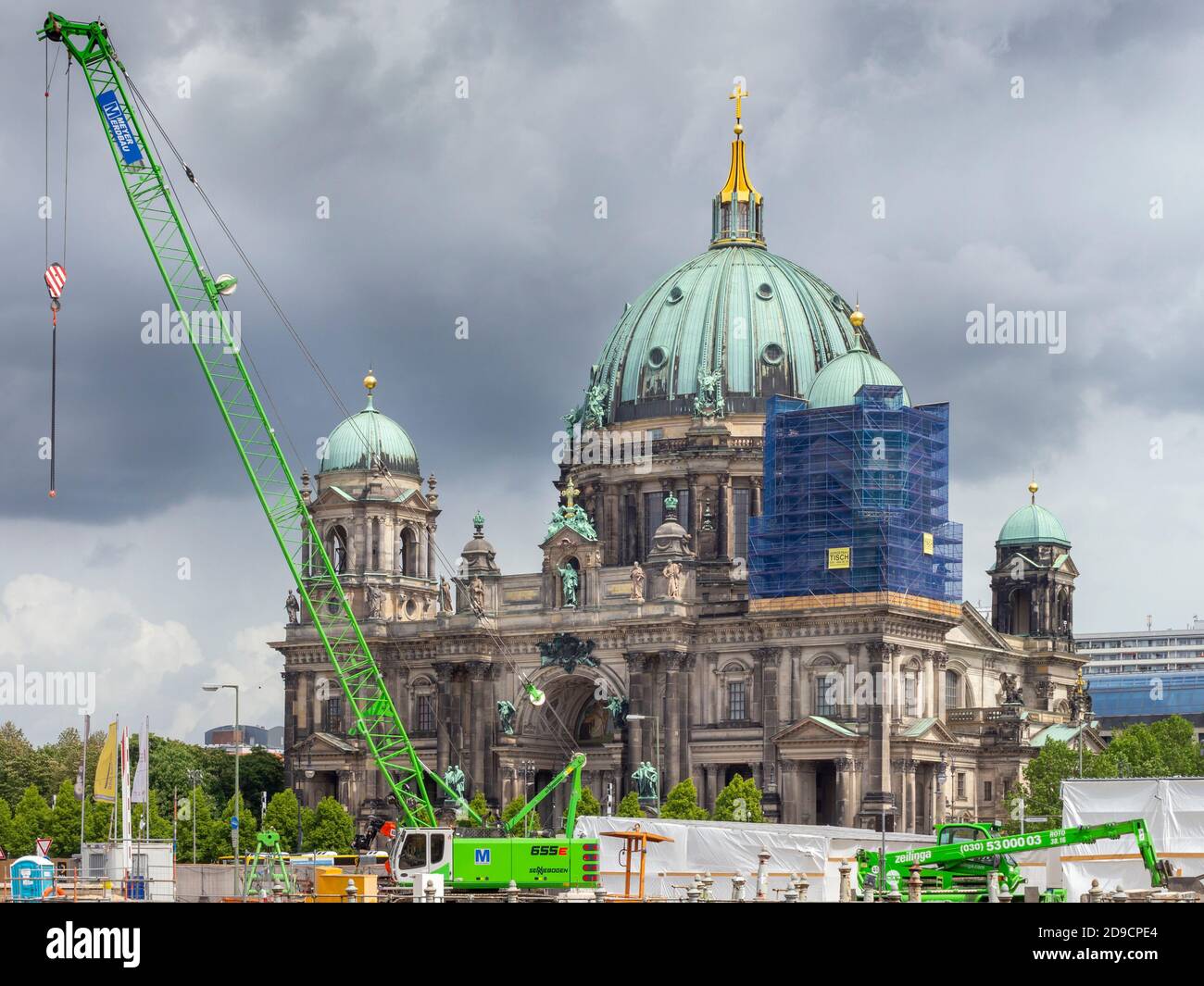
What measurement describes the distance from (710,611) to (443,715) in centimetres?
2170

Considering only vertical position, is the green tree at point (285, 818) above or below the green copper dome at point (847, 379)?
below

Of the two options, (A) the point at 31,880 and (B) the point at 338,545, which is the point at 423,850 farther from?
(B) the point at 338,545

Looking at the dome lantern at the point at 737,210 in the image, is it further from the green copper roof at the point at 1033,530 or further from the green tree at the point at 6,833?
the green tree at the point at 6,833

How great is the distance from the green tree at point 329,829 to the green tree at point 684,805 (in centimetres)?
2224

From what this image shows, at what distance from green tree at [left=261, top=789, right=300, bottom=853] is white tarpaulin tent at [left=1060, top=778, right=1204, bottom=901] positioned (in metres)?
76.0

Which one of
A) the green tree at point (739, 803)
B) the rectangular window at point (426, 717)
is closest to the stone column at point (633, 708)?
the green tree at point (739, 803)

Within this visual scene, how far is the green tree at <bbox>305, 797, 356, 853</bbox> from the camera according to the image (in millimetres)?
157500

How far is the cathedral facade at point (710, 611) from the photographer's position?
503ft

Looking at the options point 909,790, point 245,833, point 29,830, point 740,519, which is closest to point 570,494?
point 740,519

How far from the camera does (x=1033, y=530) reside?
18325 centimetres

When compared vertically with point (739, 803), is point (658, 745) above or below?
above

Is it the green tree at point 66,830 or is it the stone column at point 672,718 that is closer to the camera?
the green tree at point 66,830
